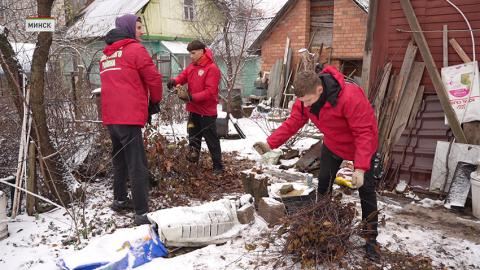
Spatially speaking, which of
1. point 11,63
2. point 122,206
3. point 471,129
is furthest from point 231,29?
point 122,206

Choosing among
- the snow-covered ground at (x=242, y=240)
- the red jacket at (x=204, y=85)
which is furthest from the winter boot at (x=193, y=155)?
the snow-covered ground at (x=242, y=240)

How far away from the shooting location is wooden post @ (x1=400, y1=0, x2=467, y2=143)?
16.0 feet

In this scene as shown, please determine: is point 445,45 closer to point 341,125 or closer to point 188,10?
point 341,125

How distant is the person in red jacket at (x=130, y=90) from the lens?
3381 millimetres

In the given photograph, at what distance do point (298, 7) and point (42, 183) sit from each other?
11120mm

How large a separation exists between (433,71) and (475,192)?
6.11 feet

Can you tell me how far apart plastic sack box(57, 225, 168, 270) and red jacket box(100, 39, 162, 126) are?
1052 mm

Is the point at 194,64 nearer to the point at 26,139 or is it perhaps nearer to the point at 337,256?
the point at 26,139

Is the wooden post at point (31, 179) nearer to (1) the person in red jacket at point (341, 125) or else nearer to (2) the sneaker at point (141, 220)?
(2) the sneaker at point (141, 220)

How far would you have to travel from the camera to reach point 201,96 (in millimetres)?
4766

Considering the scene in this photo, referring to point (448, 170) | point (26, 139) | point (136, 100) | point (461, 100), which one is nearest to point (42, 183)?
point (26, 139)

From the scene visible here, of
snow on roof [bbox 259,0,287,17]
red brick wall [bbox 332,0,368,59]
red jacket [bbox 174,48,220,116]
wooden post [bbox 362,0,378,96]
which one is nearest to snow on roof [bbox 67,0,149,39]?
snow on roof [bbox 259,0,287,17]

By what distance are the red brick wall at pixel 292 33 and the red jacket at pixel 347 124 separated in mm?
→ 10407

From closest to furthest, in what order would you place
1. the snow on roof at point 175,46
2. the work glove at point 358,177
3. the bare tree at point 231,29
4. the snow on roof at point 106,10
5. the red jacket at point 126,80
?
1. the work glove at point 358,177
2. the red jacket at point 126,80
3. the bare tree at point 231,29
4. the snow on roof at point 106,10
5. the snow on roof at point 175,46
